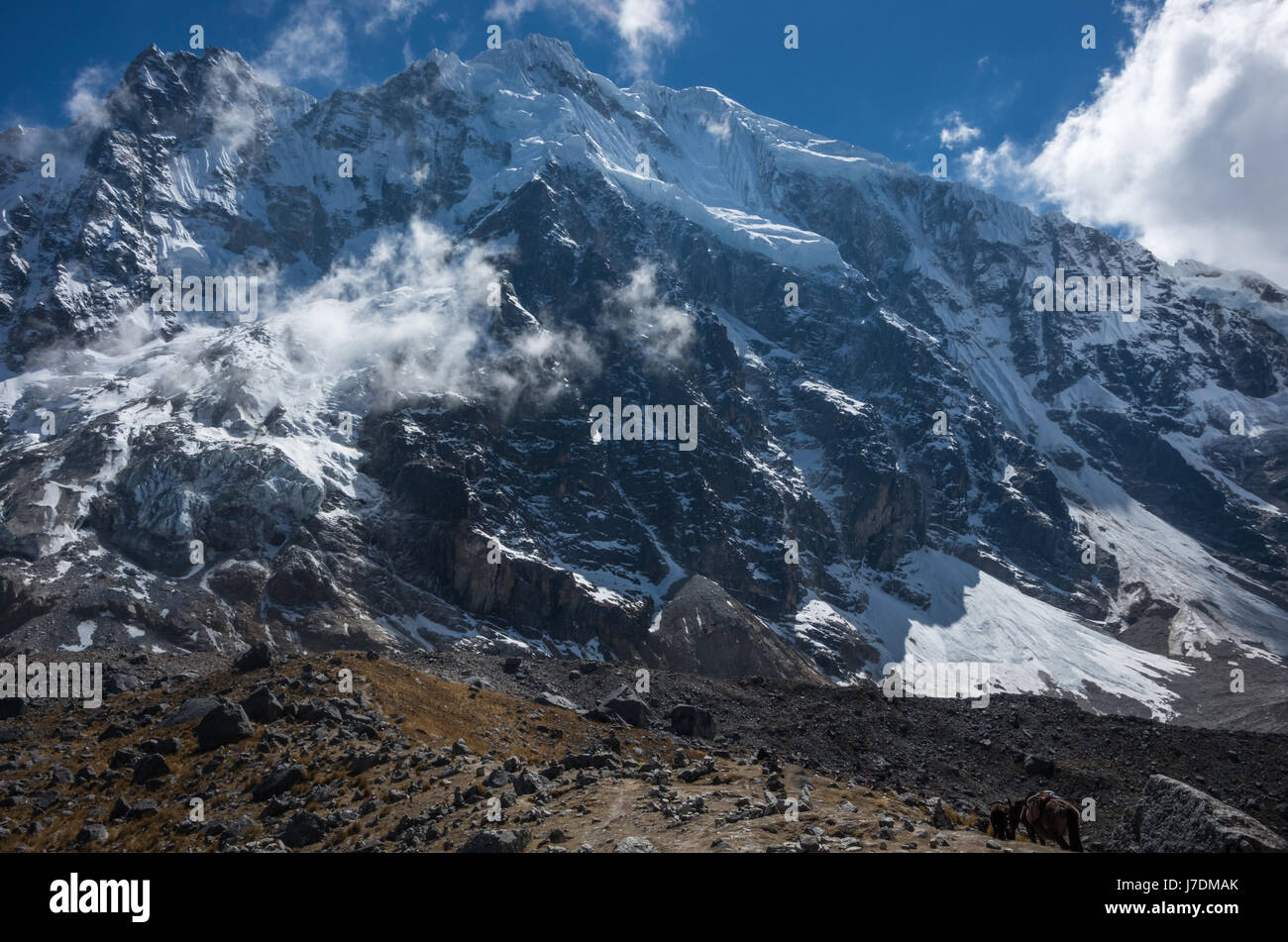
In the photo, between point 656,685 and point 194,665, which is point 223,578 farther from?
point 656,685

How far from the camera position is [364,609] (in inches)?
5438

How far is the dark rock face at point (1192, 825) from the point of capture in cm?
1505

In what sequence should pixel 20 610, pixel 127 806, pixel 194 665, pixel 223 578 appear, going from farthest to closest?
pixel 223 578, pixel 20 610, pixel 194 665, pixel 127 806

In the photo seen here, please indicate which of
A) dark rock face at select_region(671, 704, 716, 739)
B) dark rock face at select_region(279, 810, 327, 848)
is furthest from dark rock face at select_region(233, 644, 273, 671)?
dark rock face at select_region(671, 704, 716, 739)

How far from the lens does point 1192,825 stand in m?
16.1

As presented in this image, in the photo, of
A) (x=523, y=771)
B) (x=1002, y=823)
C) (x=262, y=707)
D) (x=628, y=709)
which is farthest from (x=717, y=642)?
(x=1002, y=823)

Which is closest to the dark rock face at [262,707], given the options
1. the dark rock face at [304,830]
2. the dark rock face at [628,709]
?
the dark rock face at [304,830]

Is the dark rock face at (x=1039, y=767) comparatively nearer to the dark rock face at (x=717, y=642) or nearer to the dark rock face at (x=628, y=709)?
the dark rock face at (x=628, y=709)

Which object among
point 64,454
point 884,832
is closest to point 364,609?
point 64,454

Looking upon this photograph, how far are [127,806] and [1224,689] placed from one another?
678ft

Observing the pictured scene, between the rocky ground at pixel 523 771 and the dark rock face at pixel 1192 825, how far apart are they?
73mm

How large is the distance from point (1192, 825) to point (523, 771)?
18739mm
